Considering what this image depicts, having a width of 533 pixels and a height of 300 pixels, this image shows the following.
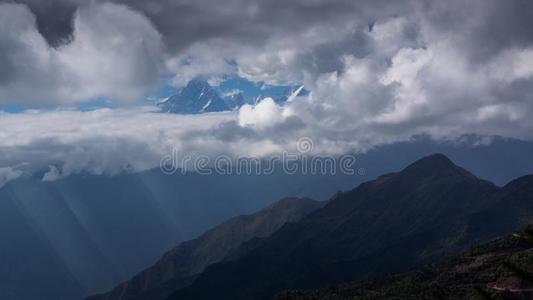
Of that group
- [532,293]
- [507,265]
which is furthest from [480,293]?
[532,293]

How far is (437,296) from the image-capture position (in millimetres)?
54000

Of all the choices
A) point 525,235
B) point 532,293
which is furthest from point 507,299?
point 525,235

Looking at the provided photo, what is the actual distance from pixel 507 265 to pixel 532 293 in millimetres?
164504

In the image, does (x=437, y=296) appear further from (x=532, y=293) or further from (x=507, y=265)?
(x=532, y=293)

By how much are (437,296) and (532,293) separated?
538 ft

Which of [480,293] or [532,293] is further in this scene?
[532,293]

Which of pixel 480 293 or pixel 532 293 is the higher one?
pixel 480 293

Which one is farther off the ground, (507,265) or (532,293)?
(507,265)

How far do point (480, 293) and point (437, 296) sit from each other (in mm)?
3630

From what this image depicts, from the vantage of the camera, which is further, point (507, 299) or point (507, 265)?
point (507, 299)

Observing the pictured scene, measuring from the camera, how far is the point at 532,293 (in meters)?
198

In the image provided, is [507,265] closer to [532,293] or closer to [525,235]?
[525,235]

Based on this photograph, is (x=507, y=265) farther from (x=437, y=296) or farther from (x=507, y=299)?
(x=507, y=299)

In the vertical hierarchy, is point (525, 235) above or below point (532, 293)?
above
